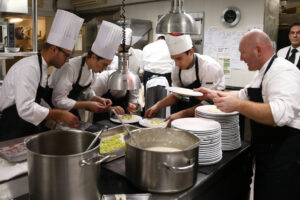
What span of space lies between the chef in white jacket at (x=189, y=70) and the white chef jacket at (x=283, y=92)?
93 cm

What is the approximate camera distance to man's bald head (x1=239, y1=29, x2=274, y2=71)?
1.83 metres

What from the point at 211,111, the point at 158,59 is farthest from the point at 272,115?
the point at 158,59

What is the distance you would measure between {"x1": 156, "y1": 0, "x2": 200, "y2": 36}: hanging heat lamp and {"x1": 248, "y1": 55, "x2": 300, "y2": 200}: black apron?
0.59 m

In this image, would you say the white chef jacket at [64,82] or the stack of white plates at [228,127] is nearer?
the stack of white plates at [228,127]

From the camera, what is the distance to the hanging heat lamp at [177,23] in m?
1.90

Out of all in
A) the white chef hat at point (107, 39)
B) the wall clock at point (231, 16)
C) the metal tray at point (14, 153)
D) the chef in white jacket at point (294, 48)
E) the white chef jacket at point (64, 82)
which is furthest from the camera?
the wall clock at point (231, 16)

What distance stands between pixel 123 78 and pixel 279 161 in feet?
3.89

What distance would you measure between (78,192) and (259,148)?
1.27m

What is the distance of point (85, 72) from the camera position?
272 centimetres

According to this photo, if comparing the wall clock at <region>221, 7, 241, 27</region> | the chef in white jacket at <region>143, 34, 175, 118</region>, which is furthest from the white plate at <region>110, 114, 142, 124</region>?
the wall clock at <region>221, 7, 241, 27</region>

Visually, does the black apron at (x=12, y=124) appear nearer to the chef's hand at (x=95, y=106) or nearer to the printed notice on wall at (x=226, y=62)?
the chef's hand at (x=95, y=106)

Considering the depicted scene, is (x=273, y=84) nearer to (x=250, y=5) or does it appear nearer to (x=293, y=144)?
(x=293, y=144)

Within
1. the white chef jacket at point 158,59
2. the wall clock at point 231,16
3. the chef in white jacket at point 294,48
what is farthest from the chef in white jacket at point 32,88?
the chef in white jacket at point 294,48

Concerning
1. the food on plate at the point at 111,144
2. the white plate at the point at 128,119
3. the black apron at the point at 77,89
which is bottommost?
the food on plate at the point at 111,144
